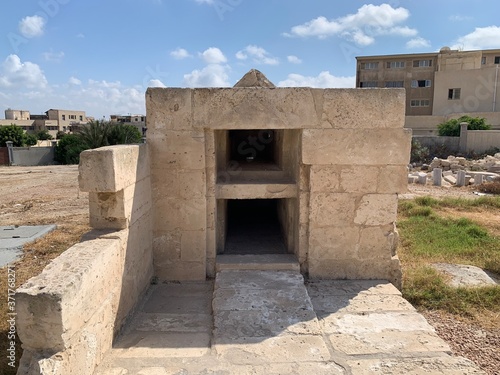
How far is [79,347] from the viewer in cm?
244

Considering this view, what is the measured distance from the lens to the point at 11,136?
121 ft

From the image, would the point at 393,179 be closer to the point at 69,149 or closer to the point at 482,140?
the point at 482,140

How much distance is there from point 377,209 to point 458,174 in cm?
1312

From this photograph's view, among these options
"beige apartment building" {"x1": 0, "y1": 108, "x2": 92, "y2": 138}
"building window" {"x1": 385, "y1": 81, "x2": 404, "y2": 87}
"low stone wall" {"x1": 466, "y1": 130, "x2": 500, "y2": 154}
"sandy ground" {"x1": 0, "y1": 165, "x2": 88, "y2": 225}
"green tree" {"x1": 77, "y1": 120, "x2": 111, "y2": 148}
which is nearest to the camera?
"sandy ground" {"x1": 0, "y1": 165, "x2": 88, "y2": 225}

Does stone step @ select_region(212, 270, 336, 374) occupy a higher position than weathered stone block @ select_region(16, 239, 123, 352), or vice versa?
weathered stone block @ select_region(16, 239, 123, 352)

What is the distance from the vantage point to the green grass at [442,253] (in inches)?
166

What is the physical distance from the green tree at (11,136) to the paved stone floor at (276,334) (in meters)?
39.7

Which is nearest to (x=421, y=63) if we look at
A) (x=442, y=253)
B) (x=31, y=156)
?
(x=31, y=156)

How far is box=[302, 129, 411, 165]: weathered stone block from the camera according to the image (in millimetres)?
Result: 4195

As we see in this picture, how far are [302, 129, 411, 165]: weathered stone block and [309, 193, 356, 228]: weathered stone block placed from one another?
39cm

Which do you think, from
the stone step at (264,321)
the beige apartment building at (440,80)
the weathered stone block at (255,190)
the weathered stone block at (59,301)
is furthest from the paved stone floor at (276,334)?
the beige apartment building at (440,80)

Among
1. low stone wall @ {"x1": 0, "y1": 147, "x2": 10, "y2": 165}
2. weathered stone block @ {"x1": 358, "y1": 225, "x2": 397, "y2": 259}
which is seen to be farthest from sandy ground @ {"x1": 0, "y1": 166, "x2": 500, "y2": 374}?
low stone wall @ {"x1": 0, "y1": 147, "x2": 10, "y2": 165}

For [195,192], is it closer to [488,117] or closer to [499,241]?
[499,241]

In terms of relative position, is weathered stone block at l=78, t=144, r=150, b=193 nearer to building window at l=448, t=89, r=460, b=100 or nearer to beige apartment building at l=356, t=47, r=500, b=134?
beige apartment building at l=356, t=47, r=500, b=134
